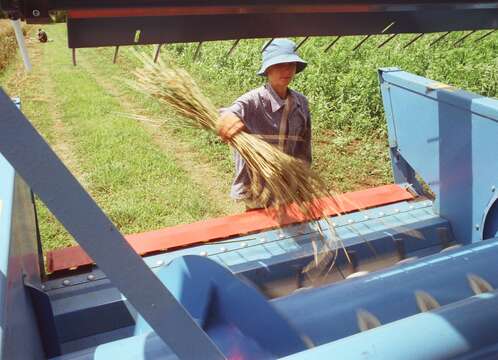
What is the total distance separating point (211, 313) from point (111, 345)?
0.29 metres

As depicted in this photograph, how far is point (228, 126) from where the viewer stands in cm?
189

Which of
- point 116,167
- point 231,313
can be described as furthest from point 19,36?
point 116,167

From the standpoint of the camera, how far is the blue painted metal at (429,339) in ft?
3.63

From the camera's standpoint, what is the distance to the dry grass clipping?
1849 mm

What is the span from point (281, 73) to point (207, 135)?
3.11 m

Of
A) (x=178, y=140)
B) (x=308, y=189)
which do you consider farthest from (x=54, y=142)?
(x=308, y=189)

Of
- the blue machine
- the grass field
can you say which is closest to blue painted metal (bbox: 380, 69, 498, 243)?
the blue machine

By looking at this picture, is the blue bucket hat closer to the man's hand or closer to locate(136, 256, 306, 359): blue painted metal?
the man's hand

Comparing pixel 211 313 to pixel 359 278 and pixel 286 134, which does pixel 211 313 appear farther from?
pixel 286 134

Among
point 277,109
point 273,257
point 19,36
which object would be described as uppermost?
point 19,36

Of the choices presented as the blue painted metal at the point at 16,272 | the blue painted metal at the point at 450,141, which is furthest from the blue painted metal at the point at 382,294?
the blue painted metal at the point at 450,141

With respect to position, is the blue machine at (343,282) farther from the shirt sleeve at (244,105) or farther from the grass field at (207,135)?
the grass field at (207,135)

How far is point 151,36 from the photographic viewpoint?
1287 mm

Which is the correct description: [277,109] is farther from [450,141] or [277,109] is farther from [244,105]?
[450,141]
